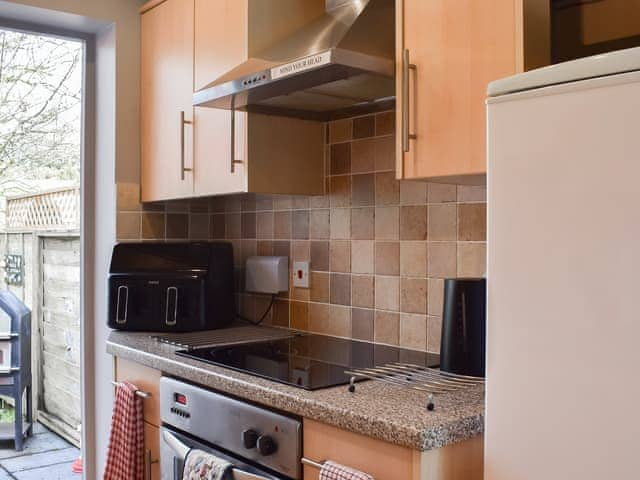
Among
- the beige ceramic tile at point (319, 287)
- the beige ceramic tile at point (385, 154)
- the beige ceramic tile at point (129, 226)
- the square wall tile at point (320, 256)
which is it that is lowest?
the beige ceramic tile at point (319, 287)

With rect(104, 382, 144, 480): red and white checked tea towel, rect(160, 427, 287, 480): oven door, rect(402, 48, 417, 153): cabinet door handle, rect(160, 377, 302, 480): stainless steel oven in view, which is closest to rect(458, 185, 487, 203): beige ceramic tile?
rect(402, 48, 417, 153): cabinet door handle

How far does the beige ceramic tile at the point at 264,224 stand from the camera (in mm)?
2504

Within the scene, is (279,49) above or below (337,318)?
above

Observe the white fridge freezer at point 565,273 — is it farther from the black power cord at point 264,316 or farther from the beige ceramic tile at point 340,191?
the black power cord at point 264,316

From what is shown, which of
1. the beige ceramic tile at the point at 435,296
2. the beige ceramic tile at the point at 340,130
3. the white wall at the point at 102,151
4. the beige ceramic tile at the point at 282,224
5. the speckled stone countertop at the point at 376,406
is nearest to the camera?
the speckled stone countertop at the point at 376,406

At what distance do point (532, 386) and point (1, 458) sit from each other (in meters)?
2.19

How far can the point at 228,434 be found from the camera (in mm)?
1616

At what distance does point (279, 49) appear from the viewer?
1922 millimetres

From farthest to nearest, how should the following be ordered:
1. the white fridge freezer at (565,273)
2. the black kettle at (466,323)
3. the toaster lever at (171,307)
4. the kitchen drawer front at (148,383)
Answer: the toaster lever at (171,307) → the kitchen drawer front at (148,383) → the black kettle at (466,323) → the white fridge freezer at (565,273)

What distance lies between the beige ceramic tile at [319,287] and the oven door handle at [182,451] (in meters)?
0.69

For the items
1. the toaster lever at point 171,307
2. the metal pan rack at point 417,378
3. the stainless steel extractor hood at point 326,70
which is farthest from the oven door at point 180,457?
the stainless steel extractor hood at point 326,70

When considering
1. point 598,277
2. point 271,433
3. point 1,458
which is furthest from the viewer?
point 1,458

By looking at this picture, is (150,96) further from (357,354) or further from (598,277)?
(598,277)

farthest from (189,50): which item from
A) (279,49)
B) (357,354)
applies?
(357,354)
